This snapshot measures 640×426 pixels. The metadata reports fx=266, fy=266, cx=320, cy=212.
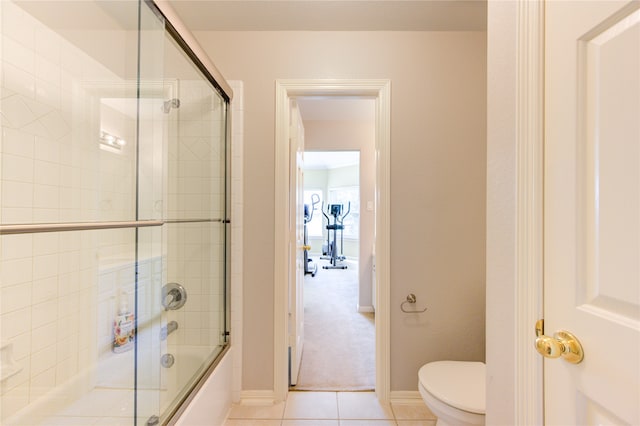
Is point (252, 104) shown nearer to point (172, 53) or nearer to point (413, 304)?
point (172, 53)

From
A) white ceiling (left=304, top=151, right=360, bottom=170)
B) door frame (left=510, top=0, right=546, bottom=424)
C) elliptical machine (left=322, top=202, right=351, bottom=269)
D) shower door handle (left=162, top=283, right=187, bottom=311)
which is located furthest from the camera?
elliptical machine (left=322, top=202, right=351, bottom=269)

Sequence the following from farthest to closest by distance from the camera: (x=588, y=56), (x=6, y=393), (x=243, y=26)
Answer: (x=243, y=26), (x=6, y=393), (x=588, y=56)

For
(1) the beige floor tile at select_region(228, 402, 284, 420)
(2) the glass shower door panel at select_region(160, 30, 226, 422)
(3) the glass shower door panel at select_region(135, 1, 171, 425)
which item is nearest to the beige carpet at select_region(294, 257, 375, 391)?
(1) the beige floor tile at select_region(228, 402, 284, 420)

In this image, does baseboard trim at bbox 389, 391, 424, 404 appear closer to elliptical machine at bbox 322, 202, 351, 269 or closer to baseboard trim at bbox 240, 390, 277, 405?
baseboard trim at bbox 240, 390, 277, 405

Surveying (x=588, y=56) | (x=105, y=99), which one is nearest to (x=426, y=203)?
(x=588, y=56)

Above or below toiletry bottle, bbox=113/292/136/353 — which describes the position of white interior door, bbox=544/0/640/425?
above

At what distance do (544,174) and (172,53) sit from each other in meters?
1.65

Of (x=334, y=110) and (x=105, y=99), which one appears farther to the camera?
(x=334, y=110)

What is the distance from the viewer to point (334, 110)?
3.01 m

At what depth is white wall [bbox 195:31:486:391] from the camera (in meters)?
1.74

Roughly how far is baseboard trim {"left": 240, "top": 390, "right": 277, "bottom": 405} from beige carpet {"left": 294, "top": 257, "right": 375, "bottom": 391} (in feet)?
0.68

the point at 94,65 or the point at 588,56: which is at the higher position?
the point at 94,65

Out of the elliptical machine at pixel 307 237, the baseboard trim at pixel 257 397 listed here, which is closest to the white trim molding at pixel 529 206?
the baseboard trim at pixel 257 397

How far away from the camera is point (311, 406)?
1665mm
